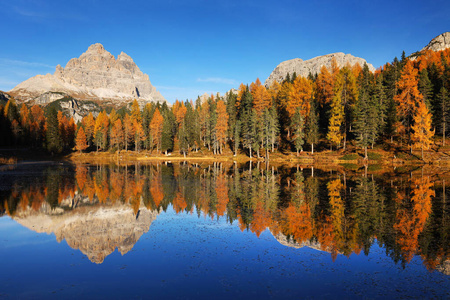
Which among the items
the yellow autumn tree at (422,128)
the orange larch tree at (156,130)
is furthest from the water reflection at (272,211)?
the orange larch tree at (156,130)

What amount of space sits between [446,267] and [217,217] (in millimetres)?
14352

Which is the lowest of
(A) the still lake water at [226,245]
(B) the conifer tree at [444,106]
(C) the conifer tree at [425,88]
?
(A) the still lake water at [226,245]

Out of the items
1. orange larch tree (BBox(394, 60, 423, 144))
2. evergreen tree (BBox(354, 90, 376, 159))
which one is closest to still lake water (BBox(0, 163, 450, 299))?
evergreen tree (BBox(354, 90, 376, 159))

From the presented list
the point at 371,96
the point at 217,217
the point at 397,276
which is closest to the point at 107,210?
the point at 217,217

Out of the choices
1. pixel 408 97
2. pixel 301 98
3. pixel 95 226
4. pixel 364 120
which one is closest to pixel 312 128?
pixel 364 120

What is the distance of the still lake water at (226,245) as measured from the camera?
37.5 feet

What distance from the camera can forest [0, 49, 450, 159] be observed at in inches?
2852

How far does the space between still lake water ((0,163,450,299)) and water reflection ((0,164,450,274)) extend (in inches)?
4.6

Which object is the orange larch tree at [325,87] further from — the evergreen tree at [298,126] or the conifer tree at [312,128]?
the evergreen tree at [298,126]

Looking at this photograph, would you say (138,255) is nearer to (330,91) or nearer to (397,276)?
(397,276)

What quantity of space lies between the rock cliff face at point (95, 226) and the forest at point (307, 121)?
61.0m

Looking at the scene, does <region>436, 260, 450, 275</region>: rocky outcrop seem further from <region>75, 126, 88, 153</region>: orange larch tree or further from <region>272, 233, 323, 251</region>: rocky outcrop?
<region>75, 126, 88, 153</region>: orange larch tree

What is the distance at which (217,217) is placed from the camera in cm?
2261

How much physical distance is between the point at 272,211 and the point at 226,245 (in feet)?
26.1
